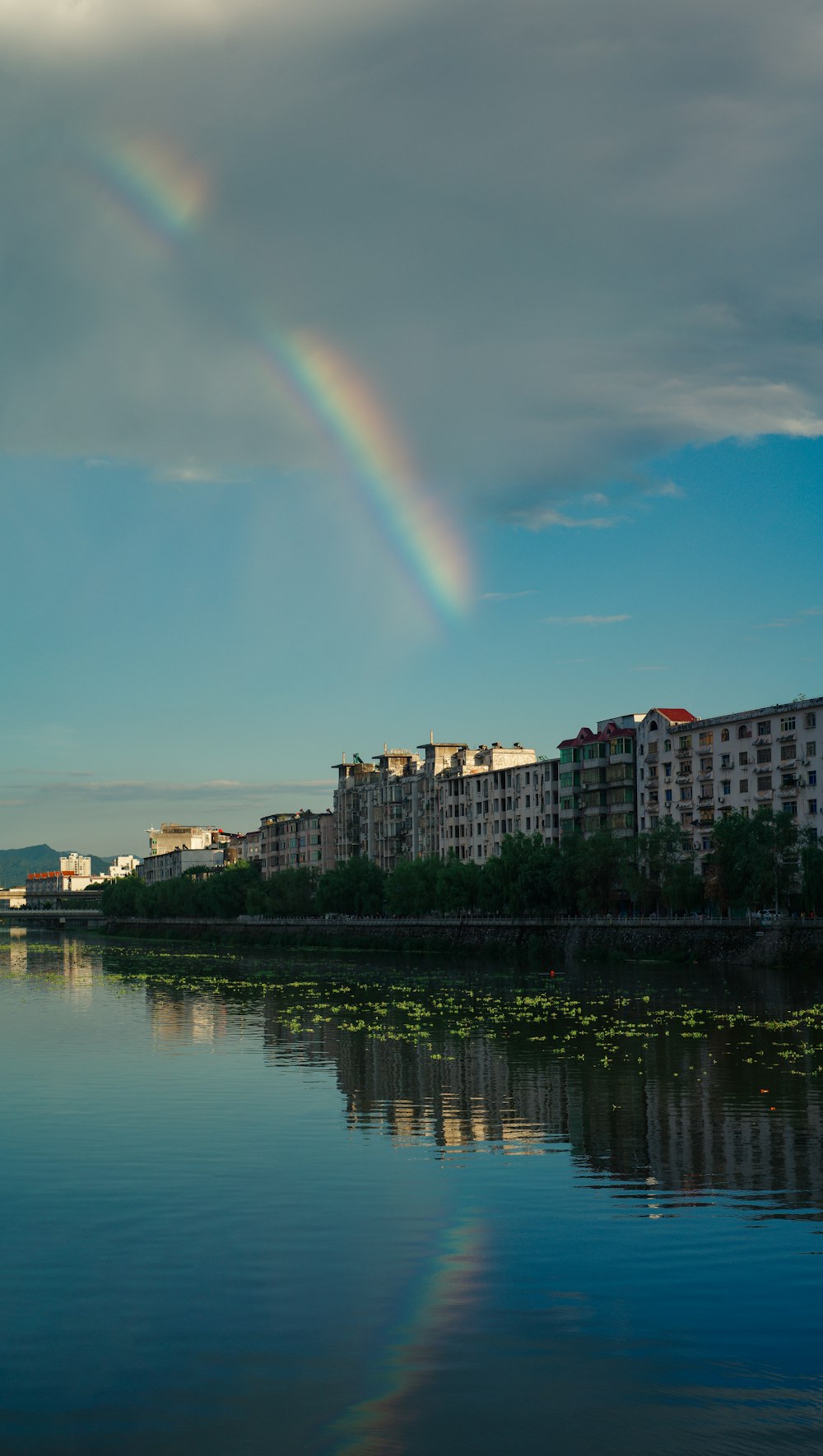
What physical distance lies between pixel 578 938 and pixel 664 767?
2598 centimetres

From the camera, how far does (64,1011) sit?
73.0 m

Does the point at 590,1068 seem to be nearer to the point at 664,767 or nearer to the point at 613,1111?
the point at 613,1111

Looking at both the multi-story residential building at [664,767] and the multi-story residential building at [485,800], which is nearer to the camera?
the multi-story residential building at [664,767]

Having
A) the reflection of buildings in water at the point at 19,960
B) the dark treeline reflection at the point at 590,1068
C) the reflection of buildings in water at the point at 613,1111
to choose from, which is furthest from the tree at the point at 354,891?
the reflection of buildings in water at the point at 613,1111

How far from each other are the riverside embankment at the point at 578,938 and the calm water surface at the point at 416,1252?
4952 centimetres

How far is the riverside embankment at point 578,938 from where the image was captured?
95.2 metres

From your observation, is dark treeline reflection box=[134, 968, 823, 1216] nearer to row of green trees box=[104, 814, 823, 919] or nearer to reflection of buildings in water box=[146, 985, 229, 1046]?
reflection of buildings in water box=[146, 985, 229, 1046]

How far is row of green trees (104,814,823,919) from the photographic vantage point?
105m

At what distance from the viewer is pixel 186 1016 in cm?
6700

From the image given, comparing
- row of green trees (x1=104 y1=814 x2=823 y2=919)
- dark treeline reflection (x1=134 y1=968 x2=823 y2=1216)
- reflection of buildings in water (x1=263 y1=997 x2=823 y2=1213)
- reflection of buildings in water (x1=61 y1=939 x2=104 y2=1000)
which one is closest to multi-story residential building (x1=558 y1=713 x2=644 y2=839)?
row of green trees (x1=104 y1=814 x2=823 y2=919)

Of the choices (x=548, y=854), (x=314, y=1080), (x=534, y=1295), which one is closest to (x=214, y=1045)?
Answer: (x=314, y=1080)

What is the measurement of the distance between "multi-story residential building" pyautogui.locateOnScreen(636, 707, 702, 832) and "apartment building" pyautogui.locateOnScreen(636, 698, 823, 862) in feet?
0.27

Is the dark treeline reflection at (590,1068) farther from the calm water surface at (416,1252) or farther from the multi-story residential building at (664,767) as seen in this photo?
the multi-story residential building at (664,767)

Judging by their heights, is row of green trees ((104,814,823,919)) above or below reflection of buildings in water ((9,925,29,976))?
above
